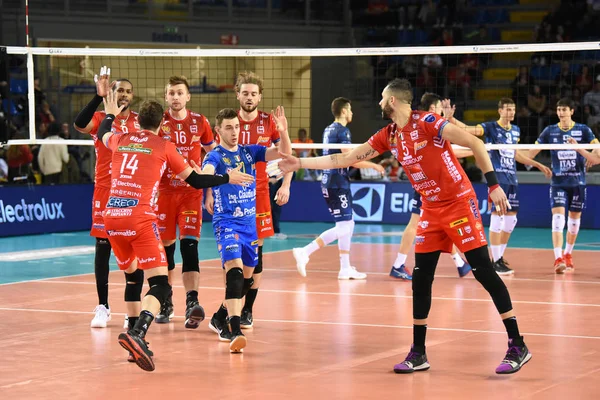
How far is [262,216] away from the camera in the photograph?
30.0ft

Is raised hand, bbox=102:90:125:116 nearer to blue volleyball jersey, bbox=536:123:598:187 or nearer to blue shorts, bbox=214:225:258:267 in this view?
blue shorts, bbox=214:225:258:267

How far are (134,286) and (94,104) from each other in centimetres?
170

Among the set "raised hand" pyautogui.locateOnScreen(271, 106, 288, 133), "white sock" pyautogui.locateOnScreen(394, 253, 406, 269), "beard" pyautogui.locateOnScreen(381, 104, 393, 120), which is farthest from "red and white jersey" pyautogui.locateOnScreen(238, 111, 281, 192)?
"white sock" pyautogui.locateOnScreen(394, 253, 406, 269)

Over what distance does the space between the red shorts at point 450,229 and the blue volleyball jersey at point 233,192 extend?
63.1 inches

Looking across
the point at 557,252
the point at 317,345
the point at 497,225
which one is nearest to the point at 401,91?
the point at 317,345

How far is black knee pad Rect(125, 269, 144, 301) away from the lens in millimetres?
7961

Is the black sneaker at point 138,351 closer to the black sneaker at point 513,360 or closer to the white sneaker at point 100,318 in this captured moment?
the white sneaker at point 100,318

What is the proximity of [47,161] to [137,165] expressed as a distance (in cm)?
1295

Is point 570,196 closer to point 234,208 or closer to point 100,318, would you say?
point 234,208

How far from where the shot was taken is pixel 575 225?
1330cm

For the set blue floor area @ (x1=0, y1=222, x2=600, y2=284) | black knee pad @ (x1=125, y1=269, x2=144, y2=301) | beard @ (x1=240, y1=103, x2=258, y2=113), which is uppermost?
beard @ (x1=240, y1=103, x2=258, y2=113)

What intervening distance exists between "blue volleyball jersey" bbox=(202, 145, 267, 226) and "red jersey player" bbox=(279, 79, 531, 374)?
145 centimetres

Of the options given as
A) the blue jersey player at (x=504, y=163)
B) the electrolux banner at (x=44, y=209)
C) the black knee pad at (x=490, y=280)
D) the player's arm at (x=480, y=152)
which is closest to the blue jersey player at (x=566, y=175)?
the blue jersey player at (x=504, y=163)

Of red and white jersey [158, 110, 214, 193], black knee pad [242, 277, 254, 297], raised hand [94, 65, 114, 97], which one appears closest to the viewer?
raised hand [94, 65, 114, 97]
